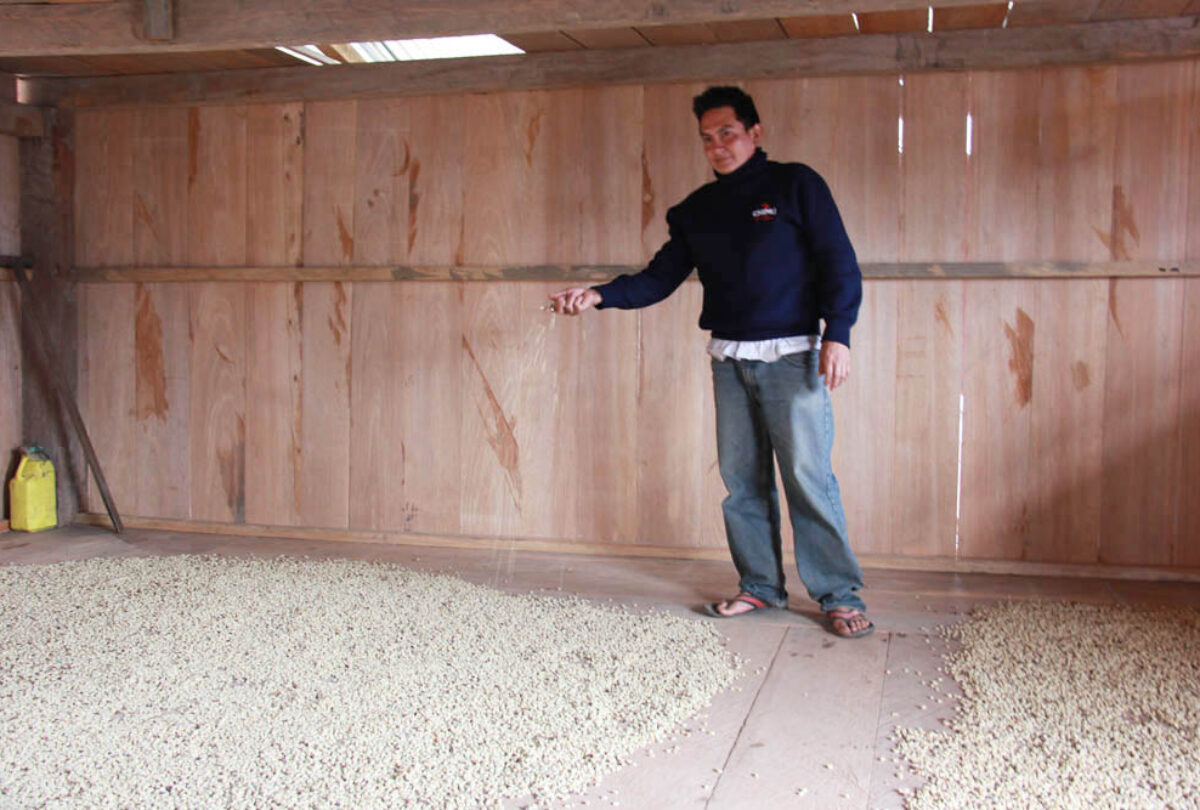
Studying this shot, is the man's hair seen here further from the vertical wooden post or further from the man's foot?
the vertical wooden post

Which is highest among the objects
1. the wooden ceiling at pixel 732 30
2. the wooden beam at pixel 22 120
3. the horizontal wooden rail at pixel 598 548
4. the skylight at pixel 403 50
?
the skylight at pixel 403 50

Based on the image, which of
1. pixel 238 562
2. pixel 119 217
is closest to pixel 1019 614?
pixel 238 562

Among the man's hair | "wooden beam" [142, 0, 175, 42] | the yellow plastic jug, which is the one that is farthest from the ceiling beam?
the yellow plastic jug

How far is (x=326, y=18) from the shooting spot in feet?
10.0

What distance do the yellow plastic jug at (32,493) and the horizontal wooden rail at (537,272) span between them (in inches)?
29.6

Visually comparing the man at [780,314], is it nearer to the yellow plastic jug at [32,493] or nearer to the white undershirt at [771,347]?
the white undershirt at [771,347]

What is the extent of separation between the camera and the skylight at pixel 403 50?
4.04 metres

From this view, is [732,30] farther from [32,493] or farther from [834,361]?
[32,493]

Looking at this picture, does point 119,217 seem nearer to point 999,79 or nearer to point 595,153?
point 595,153

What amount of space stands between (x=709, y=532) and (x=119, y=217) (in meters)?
2.66

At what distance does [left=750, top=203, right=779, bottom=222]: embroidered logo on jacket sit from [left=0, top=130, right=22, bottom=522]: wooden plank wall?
3089mm

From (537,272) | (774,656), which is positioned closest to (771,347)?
(774,656)

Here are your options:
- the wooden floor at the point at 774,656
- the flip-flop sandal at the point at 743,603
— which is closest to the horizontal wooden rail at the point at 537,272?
the wooden floor at the point at 774,656

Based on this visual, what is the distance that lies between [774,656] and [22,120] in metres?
3.57
